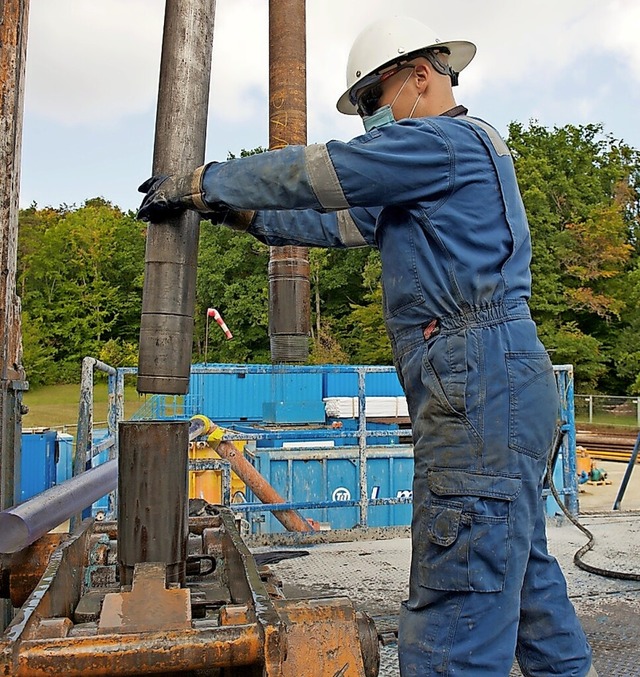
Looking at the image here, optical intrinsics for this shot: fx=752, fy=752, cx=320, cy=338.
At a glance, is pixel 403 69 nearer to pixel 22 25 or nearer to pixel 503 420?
pixel 503 420

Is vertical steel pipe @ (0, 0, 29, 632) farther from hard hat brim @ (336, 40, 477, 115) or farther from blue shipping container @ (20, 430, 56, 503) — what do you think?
blue shipping container @ (20, 430, 56, 503)

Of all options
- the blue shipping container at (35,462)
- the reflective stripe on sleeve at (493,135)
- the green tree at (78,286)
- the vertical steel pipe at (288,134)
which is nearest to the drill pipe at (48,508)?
the vertical steel pipe at (288,134)

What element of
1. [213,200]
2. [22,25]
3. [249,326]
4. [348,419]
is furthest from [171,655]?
[249,326]

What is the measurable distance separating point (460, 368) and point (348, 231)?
909mm

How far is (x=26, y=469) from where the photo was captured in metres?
12.5

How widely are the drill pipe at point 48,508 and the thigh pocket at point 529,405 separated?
1.41 meters

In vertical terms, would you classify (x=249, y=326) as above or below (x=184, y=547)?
above

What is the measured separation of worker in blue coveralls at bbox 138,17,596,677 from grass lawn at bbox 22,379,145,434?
3226 centimetres

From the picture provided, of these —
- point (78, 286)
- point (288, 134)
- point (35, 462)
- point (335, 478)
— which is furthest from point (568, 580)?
point (78, 286)

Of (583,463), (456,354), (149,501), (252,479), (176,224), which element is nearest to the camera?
(456,354)

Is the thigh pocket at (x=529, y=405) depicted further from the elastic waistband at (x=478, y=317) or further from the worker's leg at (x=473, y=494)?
the elastic waistband at (x=478, y=317)

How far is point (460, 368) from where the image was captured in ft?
6.81

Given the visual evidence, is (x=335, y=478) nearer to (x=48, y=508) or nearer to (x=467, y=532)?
(x=48, y=508)

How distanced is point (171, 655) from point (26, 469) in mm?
12117
